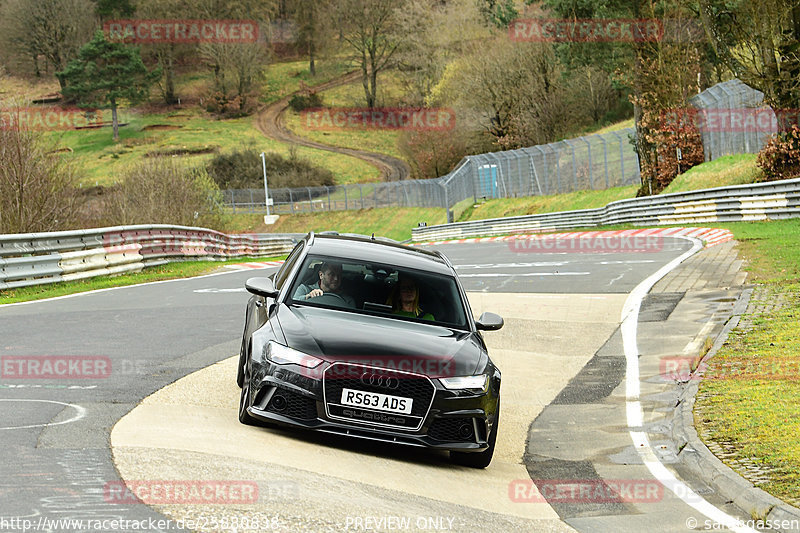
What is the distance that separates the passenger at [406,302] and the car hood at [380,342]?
277 mm

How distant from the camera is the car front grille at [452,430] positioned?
7488mm

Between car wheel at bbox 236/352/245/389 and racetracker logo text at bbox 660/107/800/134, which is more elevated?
racetracker logo text at bbox 660/107/800/134

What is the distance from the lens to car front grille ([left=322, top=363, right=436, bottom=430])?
24.0 ft

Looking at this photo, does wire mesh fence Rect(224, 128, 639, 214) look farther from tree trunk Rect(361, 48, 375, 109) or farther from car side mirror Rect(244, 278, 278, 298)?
car side mirror Rect(244, 278, 278, 298)

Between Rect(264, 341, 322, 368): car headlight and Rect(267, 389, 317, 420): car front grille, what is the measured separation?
8.3 inches

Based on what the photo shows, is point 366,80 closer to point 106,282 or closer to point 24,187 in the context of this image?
point 24,187

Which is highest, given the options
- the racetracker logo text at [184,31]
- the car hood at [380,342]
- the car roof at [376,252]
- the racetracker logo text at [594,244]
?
the racetracker logo text at [184,31]

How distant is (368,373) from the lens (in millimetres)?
7320

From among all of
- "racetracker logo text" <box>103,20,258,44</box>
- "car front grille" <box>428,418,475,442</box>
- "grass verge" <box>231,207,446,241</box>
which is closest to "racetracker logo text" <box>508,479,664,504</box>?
"car front grille" <box>428,418,475,442</box>

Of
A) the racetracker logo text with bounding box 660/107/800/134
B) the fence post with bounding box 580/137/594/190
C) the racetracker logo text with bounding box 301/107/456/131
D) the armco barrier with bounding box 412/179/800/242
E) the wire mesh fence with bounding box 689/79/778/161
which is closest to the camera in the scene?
the armco barrier with bounding box 412/179/800/242

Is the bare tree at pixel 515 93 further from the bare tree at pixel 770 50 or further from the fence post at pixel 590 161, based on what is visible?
the bare tree at pixel 770 50

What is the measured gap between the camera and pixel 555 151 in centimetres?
5566

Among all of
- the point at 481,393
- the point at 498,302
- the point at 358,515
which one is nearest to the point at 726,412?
the point at 481,393

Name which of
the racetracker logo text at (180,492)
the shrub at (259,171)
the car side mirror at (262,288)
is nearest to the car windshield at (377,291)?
the car side mirror at (262,288)
